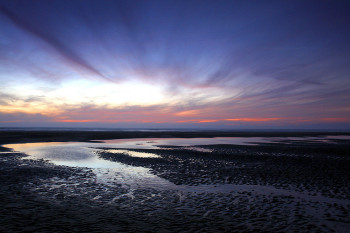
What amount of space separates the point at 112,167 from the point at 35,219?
11956mm

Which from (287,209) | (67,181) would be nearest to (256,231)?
(287,209)

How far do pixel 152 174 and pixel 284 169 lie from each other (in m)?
12.0

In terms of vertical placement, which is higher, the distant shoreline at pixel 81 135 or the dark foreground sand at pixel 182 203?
the distant shoreline at pixel 81 135

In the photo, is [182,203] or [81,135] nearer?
[182,203]

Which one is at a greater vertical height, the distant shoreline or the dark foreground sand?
the distant shoreline

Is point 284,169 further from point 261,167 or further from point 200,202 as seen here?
point 200,202

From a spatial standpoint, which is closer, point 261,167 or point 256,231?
point 256,231

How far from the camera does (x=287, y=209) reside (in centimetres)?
1067

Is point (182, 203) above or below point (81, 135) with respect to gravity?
below

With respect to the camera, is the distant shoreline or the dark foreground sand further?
the distant shoreline

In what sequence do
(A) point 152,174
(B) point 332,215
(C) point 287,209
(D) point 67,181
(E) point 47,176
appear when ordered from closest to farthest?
(B) point 332,215, (C) point 287,209, (D) point 67,181, (E) point 47,176, (A) point 152,174


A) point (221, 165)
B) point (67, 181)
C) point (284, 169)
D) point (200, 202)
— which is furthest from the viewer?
point (221, 165)

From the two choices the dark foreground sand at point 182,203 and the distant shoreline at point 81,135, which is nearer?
the dark foreground sand at point 182,203

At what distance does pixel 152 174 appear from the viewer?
18172mm
